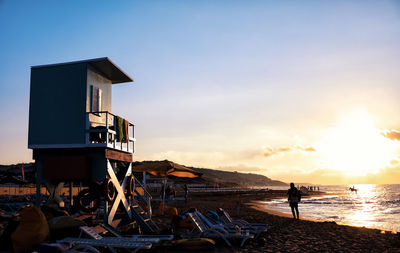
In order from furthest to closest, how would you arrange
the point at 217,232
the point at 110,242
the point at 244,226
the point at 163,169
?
1. the point at 163,169
2. the point at 244,226
3. the point at 217,232
4. the point at 110,242

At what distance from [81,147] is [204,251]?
4.90m

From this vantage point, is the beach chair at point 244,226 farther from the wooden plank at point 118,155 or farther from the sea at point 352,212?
A: the sea at point 352,212

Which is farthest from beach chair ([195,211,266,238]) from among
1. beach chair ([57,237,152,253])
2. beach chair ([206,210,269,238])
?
beach chair ([57,237,152,253])

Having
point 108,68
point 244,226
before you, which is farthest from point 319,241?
point 108,68

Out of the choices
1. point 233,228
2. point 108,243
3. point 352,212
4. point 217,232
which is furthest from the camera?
point 352,212

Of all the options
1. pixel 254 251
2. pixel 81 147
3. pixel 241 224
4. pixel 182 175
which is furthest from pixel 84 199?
pixel 254 251

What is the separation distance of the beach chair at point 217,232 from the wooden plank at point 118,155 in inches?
123

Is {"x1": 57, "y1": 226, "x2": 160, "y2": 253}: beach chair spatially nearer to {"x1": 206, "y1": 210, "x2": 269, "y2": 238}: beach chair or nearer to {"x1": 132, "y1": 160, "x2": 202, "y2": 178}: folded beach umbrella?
{"x1": 206, "y1": 210, "x2": 269, "y2": 238}: beach chair

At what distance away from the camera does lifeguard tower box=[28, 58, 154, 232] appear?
10.1 m

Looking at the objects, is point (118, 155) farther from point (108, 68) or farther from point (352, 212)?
point (352, 212)

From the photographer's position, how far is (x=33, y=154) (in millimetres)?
10789

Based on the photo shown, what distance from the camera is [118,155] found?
11156mm

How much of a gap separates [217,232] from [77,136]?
511 cm

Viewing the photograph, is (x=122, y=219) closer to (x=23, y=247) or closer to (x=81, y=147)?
(x=81, y=147)
